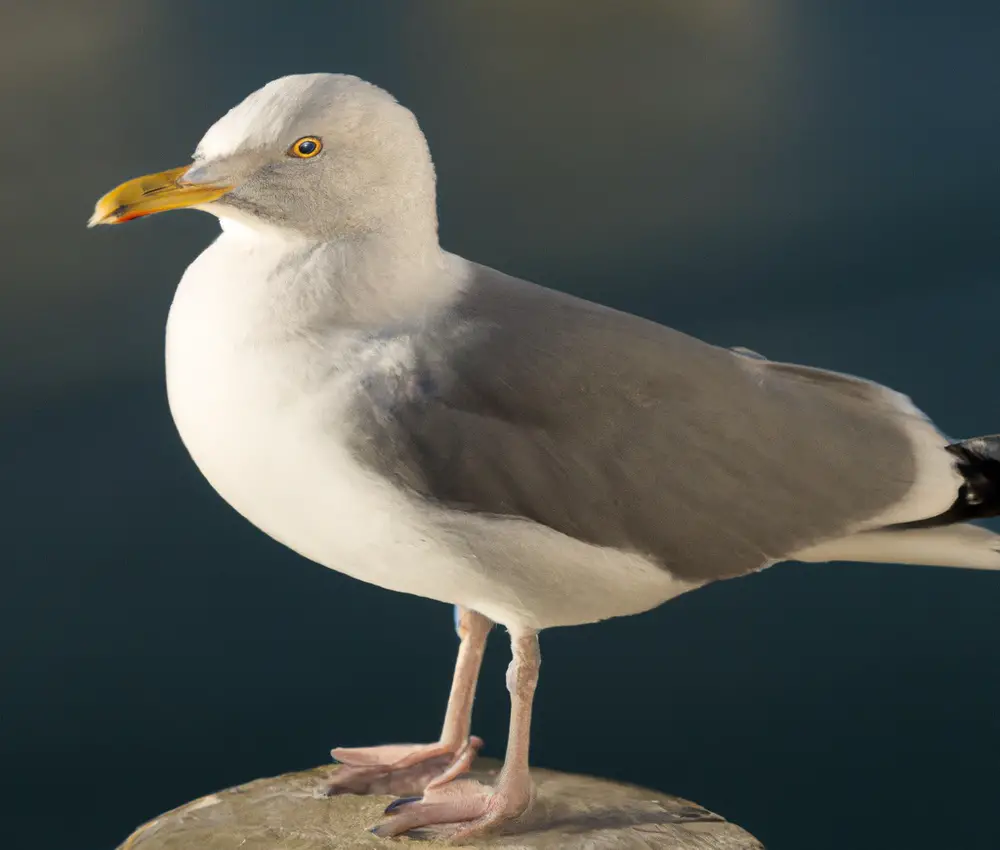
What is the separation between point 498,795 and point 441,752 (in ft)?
1.17

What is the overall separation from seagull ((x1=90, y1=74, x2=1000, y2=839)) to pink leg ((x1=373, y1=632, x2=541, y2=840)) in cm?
2

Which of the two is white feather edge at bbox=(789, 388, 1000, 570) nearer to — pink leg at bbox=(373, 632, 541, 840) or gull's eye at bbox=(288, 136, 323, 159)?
pink leg at bbox=(373, 632, 541, 840)

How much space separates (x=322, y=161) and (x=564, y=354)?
64cm

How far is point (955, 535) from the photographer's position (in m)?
4.06

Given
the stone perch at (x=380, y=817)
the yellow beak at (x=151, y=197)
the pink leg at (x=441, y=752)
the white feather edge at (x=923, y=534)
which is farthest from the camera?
the pink leg at (x=441, y=752)

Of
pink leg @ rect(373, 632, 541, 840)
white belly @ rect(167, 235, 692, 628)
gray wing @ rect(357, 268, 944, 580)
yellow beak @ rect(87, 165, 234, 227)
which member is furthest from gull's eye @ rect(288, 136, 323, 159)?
pink leg @ rect(373, 632, 541, 840)

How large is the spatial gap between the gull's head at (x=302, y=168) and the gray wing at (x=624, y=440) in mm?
303

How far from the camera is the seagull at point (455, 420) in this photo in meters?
3.67

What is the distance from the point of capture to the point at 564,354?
3842 millimetres

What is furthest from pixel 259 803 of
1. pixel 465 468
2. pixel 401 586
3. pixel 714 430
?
pixel 714 430

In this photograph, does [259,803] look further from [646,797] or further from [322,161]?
[322,161]

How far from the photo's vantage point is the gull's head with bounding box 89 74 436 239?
12.0 feet

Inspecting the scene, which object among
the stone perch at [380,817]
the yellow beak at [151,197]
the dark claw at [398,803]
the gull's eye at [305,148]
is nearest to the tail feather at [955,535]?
the stone perch at [380,817]

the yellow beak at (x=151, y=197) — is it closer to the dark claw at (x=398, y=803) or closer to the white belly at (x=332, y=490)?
the white belly at (x=332, y=490)
